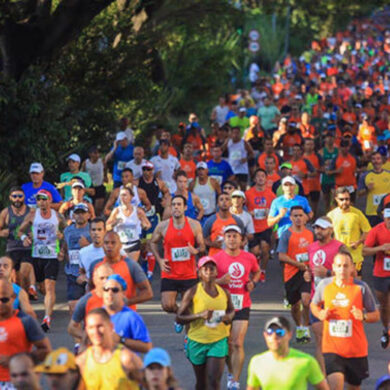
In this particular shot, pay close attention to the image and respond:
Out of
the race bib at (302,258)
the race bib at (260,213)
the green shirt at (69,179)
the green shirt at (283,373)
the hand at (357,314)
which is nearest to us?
the green shirt at (283,373)

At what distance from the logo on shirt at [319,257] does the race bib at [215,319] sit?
5.89 ft

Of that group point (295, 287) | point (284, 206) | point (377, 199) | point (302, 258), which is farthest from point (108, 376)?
point (377, 199)

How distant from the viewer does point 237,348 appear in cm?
1115

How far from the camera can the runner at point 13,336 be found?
28.3 ft

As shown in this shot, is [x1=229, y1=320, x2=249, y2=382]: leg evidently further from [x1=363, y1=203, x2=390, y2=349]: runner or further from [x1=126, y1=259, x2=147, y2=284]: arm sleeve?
[x1=363, y1=203, x2=390, y2=349]: runner

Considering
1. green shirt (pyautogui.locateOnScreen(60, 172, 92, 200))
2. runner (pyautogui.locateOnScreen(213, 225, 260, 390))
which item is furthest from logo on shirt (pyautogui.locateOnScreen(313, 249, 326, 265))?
green shirt (pyautogui.locateOnScreen(60, 172, 92, 200))

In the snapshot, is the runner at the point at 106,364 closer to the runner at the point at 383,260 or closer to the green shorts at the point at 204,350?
the green shorts at the point at 204,350

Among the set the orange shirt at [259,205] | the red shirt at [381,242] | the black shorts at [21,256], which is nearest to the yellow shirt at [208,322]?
the red shirt at [381,242]

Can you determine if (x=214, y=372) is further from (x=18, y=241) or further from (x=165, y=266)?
(x=18, y=241)

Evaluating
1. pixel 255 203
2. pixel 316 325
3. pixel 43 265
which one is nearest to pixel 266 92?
pixel 255 203

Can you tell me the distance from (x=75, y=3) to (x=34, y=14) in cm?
74

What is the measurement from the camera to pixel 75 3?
21.1 metres

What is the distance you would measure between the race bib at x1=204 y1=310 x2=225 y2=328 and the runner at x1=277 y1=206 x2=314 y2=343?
8.89 ft

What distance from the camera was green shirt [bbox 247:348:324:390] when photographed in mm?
7895
